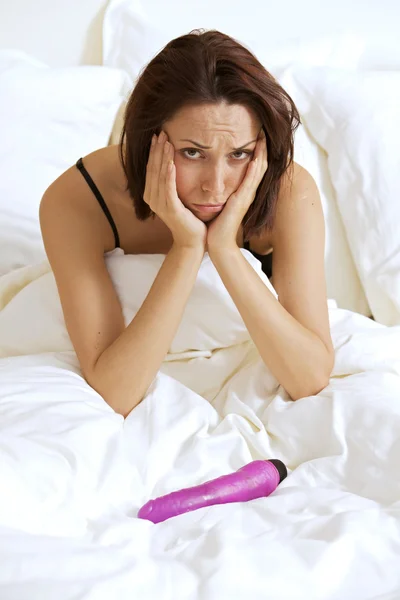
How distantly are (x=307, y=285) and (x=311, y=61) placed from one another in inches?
42.5

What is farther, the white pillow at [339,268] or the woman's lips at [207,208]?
the white pillow at [339,268]

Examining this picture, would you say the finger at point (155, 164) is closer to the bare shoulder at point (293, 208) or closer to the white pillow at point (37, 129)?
the bare shoulder at point (293, 208)

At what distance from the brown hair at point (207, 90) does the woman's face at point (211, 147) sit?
0.02 meters

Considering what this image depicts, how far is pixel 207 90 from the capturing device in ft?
4.75

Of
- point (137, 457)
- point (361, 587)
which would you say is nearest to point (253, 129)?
point (137, 457)

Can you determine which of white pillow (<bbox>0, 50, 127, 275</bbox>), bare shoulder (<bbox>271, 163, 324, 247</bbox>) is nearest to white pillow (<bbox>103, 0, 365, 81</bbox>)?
white pillow (<bbox>0, 50, 127, 275</bbox>)

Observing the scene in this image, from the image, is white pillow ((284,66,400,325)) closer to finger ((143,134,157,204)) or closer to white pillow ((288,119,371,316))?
white pillow ((288,119,371,316))

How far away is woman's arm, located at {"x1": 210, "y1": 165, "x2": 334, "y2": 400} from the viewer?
1.54m

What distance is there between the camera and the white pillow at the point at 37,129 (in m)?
2.11

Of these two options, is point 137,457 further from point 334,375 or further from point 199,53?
point 199,53

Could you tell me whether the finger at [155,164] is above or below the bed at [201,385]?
above

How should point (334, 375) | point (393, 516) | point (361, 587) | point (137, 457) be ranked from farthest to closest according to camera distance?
1. point (334, 375)
2. point (137, 457)
3. point (393, 516)
4. point (361, 587)

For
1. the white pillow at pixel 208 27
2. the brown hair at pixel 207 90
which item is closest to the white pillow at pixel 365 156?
the white pillow at pixel 208 27

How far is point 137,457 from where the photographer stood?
1.34 meters
